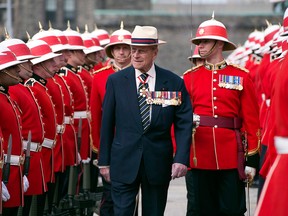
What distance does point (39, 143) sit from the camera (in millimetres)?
11172

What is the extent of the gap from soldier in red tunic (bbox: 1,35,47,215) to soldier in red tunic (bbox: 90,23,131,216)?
58 centimetres

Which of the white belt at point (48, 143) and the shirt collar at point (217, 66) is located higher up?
the shirt collar at point (217, 66)

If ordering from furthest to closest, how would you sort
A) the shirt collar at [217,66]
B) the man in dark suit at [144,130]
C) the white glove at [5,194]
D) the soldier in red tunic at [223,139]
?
the shirt collar at [217,66] → the soldier in red tunic at [223,139] → the man in dark suit at [144,130] → the white glove at [5,194]

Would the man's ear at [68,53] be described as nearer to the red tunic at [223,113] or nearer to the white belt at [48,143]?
the white belt at [48,143]

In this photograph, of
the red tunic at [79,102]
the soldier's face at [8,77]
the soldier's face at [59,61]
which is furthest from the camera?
the red tunic at [79,102]

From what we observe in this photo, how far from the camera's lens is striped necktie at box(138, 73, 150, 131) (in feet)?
32.4

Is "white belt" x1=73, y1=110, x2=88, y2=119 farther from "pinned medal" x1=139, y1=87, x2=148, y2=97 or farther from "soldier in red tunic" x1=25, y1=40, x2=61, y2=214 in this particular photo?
"pinned medal" x1=139, y1=87, x2=148, y2=97

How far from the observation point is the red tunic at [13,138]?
9.89m

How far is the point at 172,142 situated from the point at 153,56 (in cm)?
77

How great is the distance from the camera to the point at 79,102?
14.0 m

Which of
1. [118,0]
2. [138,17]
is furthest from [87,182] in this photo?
[118,0]

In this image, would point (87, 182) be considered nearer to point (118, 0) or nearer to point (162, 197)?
point (162, 197)

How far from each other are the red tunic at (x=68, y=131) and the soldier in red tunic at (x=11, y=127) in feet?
9.33

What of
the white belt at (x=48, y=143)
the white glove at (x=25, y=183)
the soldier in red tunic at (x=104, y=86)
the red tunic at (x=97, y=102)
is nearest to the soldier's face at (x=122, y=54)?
the soldier in red tunic at (x=104, y=86)
